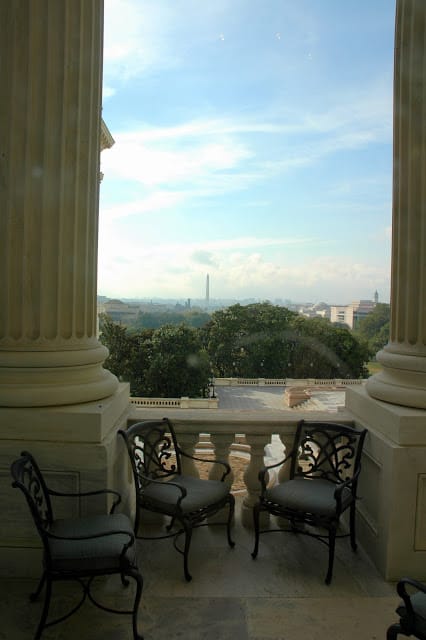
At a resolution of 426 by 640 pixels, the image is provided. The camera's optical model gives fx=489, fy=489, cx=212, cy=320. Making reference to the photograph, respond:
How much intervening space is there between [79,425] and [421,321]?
298cm

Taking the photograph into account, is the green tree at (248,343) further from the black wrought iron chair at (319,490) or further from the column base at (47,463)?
the column base at (47,463)

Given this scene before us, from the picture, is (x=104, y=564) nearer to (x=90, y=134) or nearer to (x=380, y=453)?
(x=380, y=453)

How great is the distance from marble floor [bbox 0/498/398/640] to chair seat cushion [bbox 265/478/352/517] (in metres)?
0.55

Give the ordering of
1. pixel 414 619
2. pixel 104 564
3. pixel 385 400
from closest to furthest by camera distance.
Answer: pixel 414 619 → pixel 104 564 → pixel 385 400

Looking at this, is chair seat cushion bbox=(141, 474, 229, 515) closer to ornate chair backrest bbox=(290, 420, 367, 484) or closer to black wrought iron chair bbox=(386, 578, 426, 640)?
ornate chair backrest bbox=(290, 420, 367, 484)

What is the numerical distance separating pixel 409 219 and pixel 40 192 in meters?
3.14

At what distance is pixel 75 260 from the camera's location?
4.13 m

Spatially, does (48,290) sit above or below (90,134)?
below

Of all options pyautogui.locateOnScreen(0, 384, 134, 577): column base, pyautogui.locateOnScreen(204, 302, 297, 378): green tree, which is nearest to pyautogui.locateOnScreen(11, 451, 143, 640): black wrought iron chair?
pyautogui.locateOnScreen(0, 384, 134, 577): column base

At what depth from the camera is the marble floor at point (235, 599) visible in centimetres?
332

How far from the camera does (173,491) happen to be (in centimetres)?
421

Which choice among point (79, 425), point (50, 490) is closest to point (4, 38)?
point (79, 425)

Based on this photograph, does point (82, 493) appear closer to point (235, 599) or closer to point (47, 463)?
point (47, 463)

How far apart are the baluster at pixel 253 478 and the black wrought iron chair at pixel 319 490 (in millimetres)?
268
